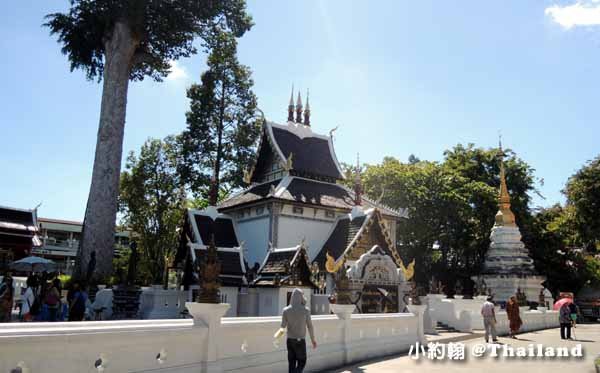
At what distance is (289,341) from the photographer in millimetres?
7926

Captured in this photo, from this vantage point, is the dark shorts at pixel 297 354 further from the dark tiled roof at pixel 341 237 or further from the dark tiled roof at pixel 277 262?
the dark tiled roof at pixel 341 237

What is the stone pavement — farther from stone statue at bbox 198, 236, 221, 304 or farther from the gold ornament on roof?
the gold ornament on roof

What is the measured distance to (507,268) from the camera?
32.0 metres

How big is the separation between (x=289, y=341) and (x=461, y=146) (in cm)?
4222

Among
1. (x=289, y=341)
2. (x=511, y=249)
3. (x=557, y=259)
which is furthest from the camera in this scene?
(x=557, y=259)

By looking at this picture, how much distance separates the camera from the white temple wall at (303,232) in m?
23.0

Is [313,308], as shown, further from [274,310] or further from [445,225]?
[445,225]

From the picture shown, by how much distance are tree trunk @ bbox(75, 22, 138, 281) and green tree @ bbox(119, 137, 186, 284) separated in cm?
1141

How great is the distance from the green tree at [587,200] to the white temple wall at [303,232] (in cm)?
1393

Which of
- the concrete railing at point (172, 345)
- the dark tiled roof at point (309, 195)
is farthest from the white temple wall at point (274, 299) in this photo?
the concrete railing at point (172, 345)

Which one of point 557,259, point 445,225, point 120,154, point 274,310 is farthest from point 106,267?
point 557,259

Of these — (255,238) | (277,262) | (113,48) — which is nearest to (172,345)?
(277,262)

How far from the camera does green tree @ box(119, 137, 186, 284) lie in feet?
126

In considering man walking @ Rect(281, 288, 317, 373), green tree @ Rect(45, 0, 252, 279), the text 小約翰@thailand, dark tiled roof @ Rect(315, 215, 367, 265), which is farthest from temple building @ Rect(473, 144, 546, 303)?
man walking @ Rect(281, 288, 317, 373)
